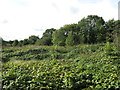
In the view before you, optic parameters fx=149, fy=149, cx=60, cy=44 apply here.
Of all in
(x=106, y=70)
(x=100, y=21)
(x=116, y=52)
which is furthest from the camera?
(x=100, y=21)

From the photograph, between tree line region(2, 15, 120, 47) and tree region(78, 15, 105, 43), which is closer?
tree line region(2, 15, 120, 47)

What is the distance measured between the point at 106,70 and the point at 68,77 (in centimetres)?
167

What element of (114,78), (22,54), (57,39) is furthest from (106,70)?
(57,39)

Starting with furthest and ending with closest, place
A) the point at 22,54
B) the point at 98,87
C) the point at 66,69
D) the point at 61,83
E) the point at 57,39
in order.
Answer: the point at 57,39 → the point at 22,54 → the point at 66,69 → the point at 61,83 → the point at 98,87

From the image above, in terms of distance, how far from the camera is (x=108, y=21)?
24500mm

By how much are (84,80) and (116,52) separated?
463 centimetres

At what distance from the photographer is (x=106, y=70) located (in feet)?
19.0

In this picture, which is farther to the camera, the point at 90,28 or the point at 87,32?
the point at 90,28

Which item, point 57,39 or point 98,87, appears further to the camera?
point 57,39

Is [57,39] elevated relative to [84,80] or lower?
elevated

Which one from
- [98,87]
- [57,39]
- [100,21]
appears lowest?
[98,87]

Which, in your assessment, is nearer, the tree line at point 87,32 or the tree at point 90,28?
the tree line at point 87,32

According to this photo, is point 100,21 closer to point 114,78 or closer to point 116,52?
point 116,52

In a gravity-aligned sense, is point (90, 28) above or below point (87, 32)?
above
